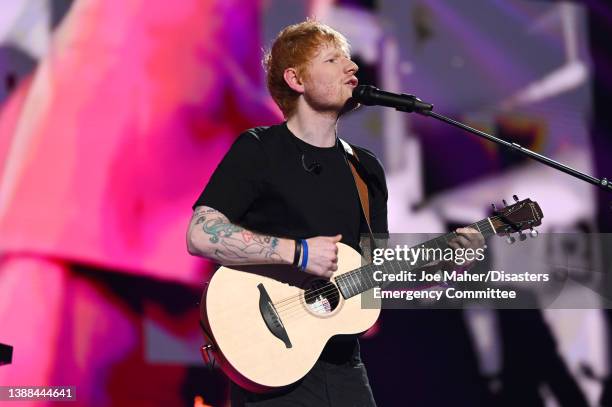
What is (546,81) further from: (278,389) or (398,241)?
(278,389)

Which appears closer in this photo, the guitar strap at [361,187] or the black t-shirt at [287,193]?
the black t-shirt at [287,193]

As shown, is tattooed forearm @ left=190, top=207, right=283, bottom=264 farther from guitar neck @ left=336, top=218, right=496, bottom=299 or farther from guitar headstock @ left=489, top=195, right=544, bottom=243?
guitar headstock @ left=489, top=195, right=544, bottom=243

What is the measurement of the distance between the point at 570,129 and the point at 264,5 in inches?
74.8

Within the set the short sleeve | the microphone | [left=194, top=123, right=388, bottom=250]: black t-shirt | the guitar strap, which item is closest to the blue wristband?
[left=194, top=123, right=388, bottom=250]: black t-shirt

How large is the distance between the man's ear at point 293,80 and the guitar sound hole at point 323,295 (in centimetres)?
70

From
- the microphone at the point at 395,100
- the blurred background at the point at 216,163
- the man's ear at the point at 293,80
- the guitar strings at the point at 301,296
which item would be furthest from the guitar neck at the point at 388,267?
the blurred background at the point at 216,163

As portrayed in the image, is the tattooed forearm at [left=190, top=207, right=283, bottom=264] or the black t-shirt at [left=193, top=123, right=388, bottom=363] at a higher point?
the black t-shirt at [left=193, top=123, right=388, bottom=363]

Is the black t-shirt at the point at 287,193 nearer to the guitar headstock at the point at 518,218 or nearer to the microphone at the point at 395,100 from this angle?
the microphone at the point at 395,100

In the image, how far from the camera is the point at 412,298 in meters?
2.93

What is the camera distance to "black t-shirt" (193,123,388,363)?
2.42 metres

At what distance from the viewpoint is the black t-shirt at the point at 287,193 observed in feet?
7.93

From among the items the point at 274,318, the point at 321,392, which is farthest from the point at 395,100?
the point at 321,392

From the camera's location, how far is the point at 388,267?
2592 mm

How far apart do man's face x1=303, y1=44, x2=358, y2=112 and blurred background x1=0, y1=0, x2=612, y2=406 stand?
4.42 feet
